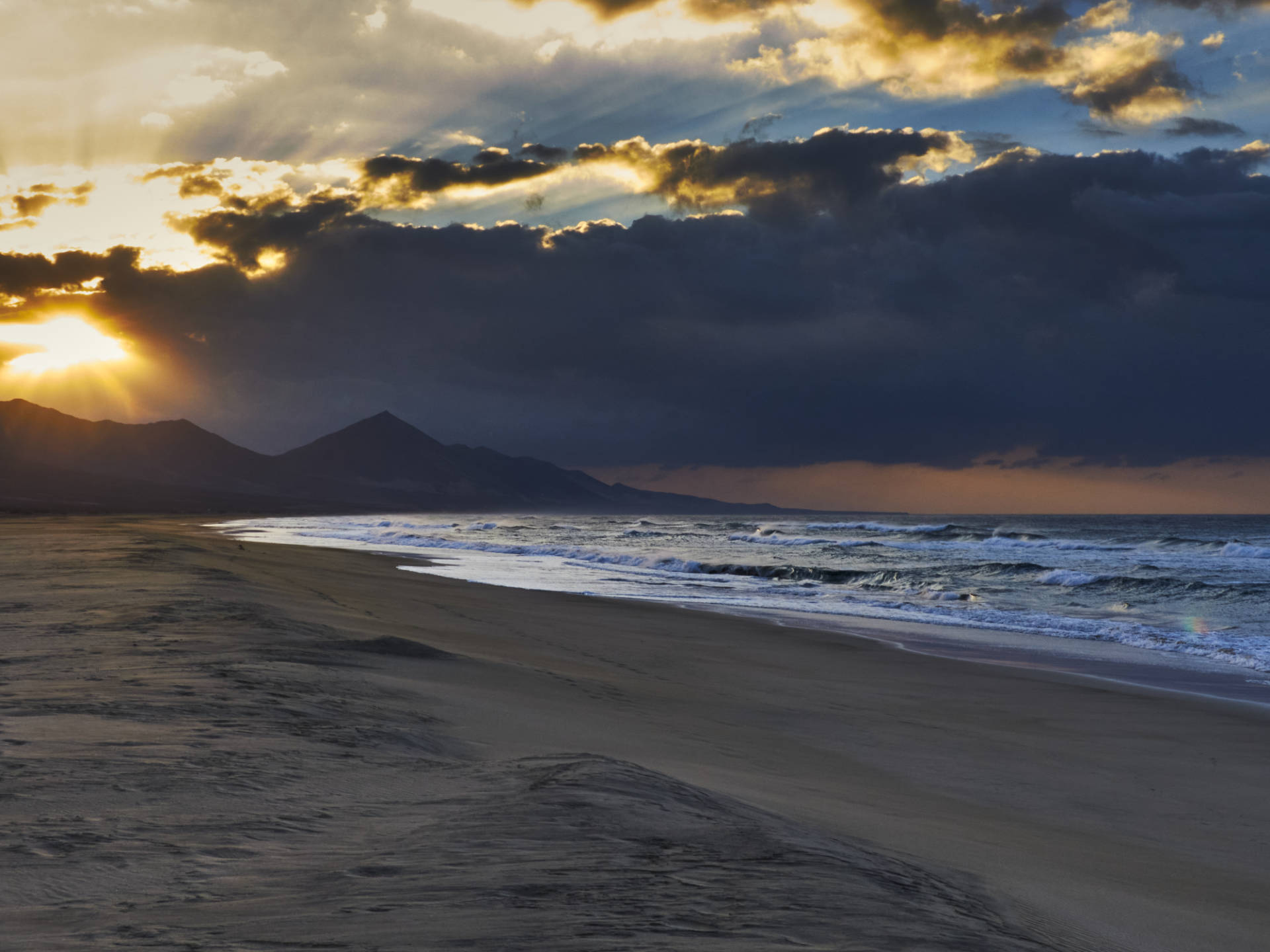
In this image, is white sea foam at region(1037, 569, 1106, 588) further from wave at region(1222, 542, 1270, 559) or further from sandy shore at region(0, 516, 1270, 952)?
wave at region(1222, 542, 1270, 559)

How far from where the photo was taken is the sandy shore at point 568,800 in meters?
2.87

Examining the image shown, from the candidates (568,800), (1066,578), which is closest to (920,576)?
(1066,578)

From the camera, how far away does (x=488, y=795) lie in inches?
168

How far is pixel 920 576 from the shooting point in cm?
3209

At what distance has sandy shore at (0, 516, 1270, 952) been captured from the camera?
2865 millimetres

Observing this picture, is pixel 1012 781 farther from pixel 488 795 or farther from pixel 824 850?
pixel 488 795

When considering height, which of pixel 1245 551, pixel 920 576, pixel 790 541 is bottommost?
pixel 790 541

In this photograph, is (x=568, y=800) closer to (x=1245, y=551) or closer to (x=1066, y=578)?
(x=1066, y=578)

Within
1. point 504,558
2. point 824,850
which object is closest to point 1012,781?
point 824,850

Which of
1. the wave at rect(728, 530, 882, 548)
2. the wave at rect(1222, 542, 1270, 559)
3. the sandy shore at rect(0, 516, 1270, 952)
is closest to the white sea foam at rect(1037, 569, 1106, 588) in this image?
the wave at rect(728, 530, 882, 548)

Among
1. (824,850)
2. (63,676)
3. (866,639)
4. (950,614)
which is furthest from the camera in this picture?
(950,614)

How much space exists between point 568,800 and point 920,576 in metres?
30.2

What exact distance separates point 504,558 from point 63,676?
31753 millimetres

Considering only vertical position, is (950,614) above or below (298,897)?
below
